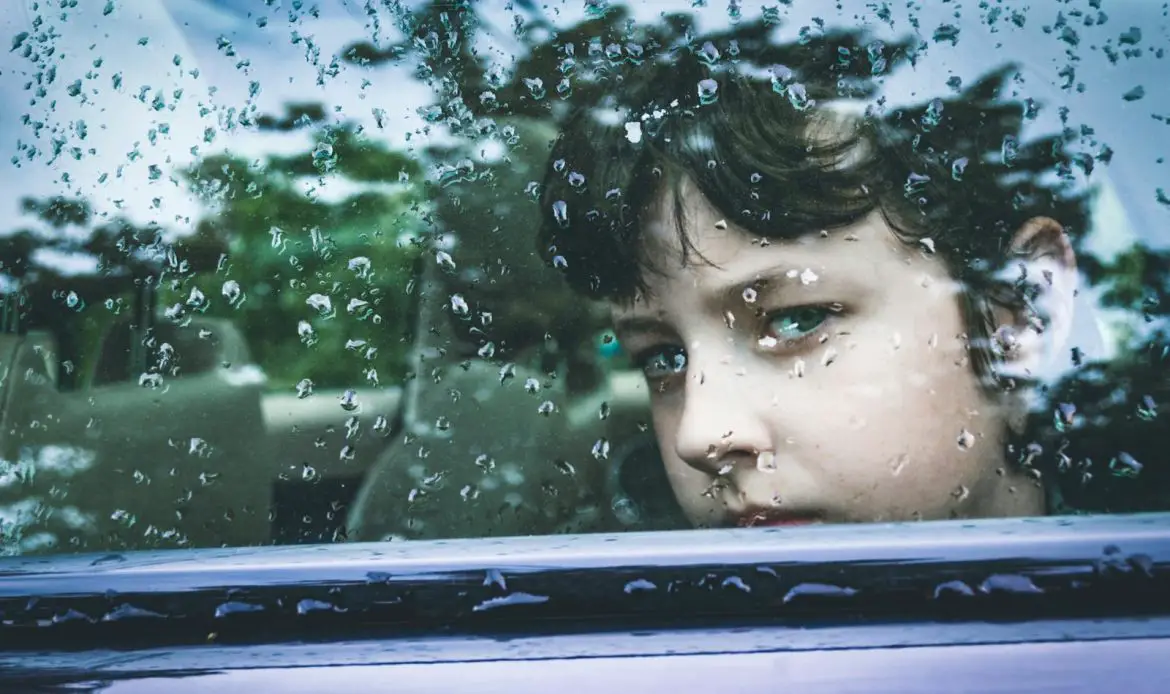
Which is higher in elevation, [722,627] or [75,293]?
[75,293]

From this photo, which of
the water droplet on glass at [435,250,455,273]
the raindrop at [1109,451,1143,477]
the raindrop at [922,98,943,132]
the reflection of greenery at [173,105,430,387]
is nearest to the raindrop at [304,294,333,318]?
the reflection of greenery at [173,105,430,387]

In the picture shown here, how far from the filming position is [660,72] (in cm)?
125

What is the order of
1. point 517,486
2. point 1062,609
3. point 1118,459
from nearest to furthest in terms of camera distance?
point 1062,609
point 1118,459
point 517,486

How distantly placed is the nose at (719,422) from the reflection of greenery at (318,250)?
362 mm

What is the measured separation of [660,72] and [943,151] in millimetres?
344

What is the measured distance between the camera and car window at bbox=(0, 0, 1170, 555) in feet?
3.94

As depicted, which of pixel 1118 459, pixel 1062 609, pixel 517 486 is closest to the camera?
pixel 1062 609

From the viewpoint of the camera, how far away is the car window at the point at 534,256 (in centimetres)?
120

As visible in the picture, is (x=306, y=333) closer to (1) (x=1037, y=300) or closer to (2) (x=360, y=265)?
(2) (x=360, y=265)

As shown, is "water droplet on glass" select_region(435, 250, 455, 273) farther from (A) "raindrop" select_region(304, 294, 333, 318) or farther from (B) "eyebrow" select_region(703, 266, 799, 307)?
(B) "eyebrow" select_region(703, 266, 799, 307)

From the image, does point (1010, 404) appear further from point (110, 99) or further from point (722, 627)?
point (110, 99)

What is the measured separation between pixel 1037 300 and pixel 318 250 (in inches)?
33.4

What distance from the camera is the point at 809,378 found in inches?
49.9

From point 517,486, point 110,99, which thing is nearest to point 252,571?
point 517,486
